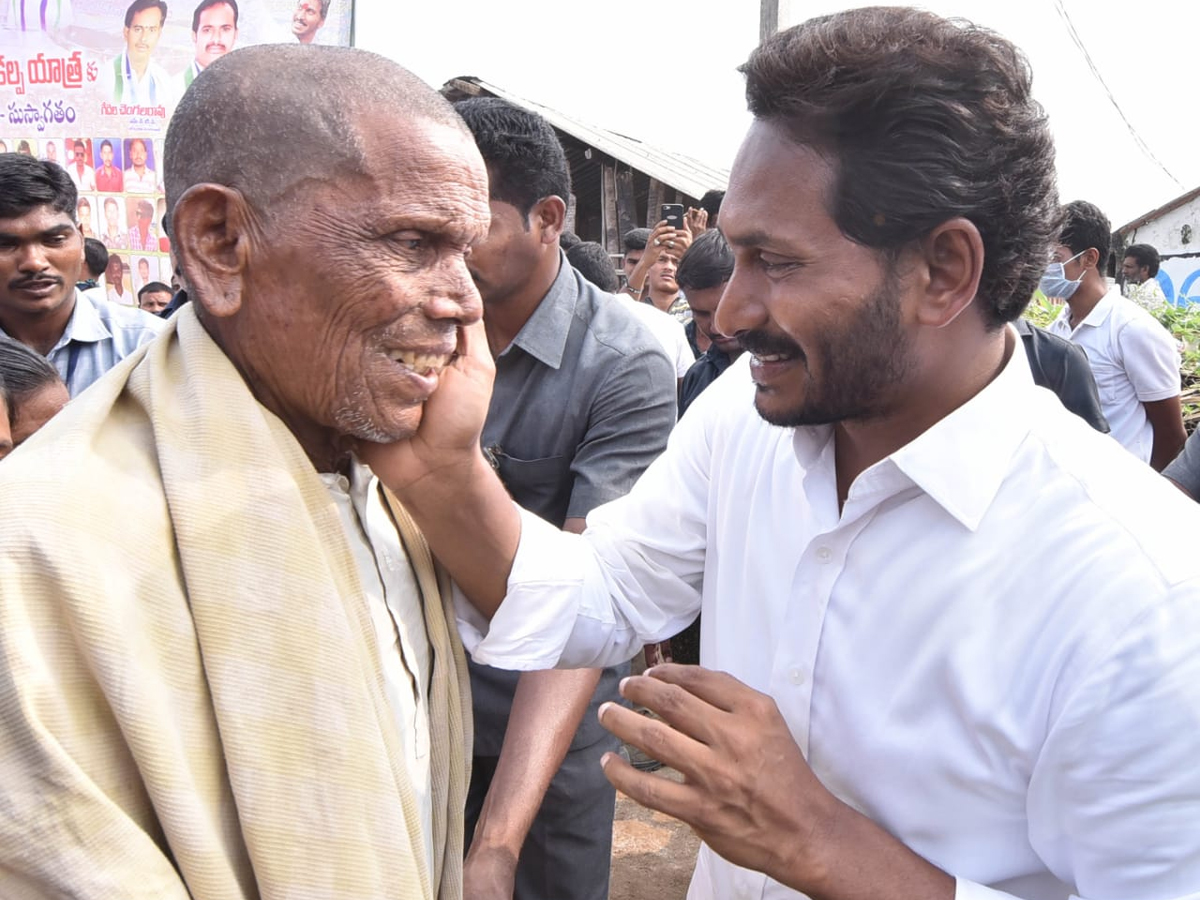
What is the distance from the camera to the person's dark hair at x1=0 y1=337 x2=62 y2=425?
2904 millimetres

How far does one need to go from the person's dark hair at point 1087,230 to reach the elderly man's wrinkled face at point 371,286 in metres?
5.32

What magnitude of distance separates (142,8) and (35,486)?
13.0 metres

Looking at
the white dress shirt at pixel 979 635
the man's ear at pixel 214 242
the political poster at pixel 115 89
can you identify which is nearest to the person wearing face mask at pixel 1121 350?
the white dress shirt at pixel 979 635

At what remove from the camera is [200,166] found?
1.43 meters

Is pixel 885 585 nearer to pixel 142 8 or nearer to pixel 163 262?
pixel 163 262

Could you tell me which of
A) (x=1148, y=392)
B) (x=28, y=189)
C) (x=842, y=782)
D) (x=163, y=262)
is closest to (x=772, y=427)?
(x=842, y=782)

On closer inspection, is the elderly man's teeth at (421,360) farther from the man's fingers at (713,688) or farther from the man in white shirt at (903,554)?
the man's fingers at (713,688)

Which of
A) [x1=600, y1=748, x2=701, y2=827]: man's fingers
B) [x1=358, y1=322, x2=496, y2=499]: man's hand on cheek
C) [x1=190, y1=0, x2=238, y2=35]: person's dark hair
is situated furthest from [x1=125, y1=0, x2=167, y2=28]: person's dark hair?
[x1=600, y1=748, x2=701, y2=827]: man's fingers

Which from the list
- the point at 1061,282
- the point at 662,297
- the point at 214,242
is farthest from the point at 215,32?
the point at 214,242

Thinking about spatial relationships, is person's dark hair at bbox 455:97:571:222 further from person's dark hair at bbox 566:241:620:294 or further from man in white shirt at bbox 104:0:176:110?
man in white shirt at bbox 104:0:176:110

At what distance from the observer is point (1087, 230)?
593 cm

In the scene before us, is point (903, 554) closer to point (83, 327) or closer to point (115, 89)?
point (83, 327)

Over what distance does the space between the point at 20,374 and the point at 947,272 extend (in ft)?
8.70

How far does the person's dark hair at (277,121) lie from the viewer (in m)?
1.39
